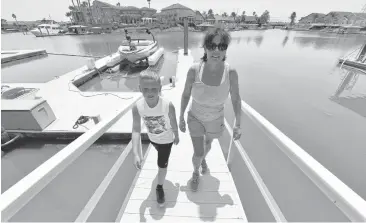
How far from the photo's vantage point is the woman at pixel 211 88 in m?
1.59

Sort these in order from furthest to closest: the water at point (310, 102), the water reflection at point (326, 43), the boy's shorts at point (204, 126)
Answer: the water reflection at point (326, 43), the water at point (310, 102), the boy's shorts at point (204, 126)

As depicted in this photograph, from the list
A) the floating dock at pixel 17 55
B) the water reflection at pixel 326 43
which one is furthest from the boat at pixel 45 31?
the water reflection at pixel 326 43

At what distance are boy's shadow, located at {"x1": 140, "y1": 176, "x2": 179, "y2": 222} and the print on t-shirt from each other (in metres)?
1.07

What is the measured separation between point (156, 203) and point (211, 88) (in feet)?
5.73

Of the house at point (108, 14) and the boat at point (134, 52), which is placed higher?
the house at point (108, 14)

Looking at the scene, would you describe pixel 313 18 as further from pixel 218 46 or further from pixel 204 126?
pixel 204 126

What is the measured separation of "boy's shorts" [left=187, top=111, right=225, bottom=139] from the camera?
76.6 inches

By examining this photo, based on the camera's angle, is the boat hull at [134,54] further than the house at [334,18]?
No

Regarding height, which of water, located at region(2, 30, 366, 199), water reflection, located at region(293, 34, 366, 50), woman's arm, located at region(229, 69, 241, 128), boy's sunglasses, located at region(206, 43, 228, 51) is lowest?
water, located at region(2, 30, 366, 199)

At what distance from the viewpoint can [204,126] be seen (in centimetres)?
198

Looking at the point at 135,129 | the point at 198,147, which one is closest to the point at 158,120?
the point at 135,129

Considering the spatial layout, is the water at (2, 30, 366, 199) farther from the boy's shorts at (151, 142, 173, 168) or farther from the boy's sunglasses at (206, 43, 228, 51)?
the boy's sunglasses at (206, 43, 228, 51)

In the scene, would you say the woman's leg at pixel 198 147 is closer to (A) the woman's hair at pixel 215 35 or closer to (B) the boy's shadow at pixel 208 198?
(B) the boy's shadow at pixel 208 198

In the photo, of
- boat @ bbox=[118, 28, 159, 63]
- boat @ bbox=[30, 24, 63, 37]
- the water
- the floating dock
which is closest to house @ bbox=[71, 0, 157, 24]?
boat @ bbox=[30, 24, 63, 37]
